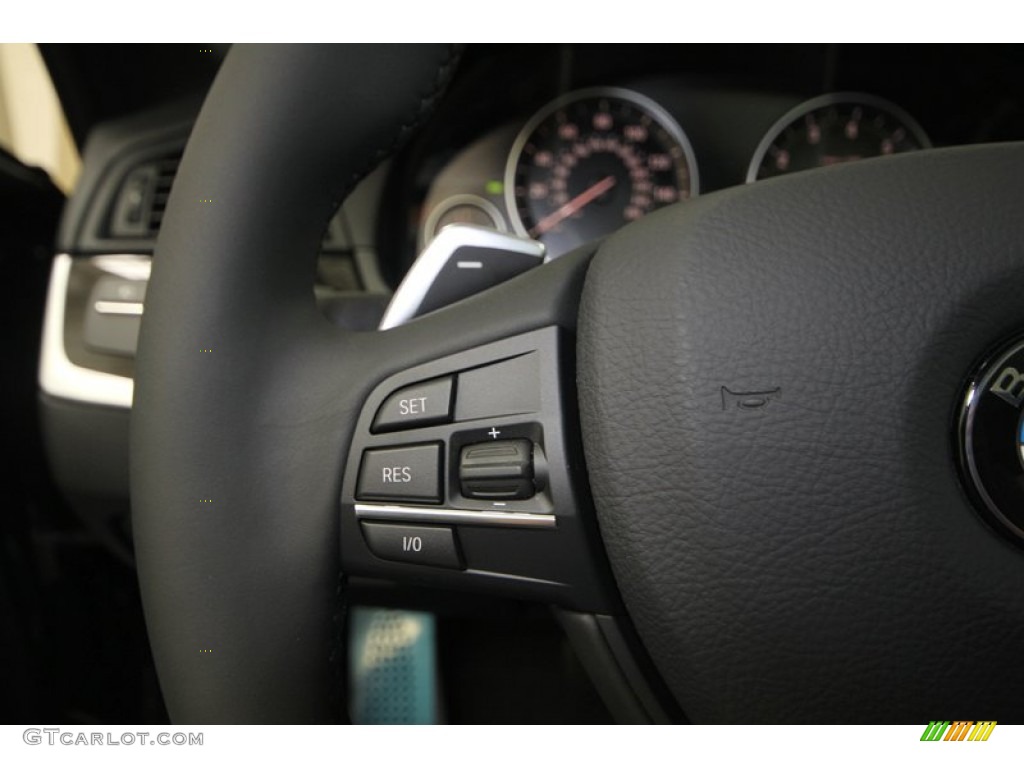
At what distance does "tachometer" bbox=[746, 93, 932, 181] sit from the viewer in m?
1.19

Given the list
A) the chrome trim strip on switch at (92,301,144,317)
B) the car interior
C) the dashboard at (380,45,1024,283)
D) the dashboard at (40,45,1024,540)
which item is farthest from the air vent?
the car interior

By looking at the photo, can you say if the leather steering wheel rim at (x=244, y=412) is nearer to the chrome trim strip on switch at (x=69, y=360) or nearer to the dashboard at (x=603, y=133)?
the chrome trim strip on switch at (x=69, y=360)

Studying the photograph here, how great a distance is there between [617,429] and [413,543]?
5.0 inches

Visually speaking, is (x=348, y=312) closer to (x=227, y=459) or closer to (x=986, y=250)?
(x=227, y=459)

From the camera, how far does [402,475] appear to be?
458 mm

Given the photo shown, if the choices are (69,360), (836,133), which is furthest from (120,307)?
(836,133)

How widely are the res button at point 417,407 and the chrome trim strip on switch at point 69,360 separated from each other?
1.02 feet

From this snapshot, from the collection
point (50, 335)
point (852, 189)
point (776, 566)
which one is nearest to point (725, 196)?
Answer: point (852, 189)

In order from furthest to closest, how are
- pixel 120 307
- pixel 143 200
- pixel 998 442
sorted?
1. pixel 143 200
2. pixel 120 307
3. pixel 998 442

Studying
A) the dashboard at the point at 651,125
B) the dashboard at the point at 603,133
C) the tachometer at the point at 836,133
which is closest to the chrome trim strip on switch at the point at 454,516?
the dashboard at the point at 603,133

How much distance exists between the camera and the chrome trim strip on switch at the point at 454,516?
44 centimetres

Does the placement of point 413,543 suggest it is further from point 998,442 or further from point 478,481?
point 998,442

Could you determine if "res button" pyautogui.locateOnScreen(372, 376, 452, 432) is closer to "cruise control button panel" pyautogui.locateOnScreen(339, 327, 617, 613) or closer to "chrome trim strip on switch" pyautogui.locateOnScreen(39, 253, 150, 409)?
"cruise control button panel" pyautogui.locateOnScreen(339, 327, 617, 613)
